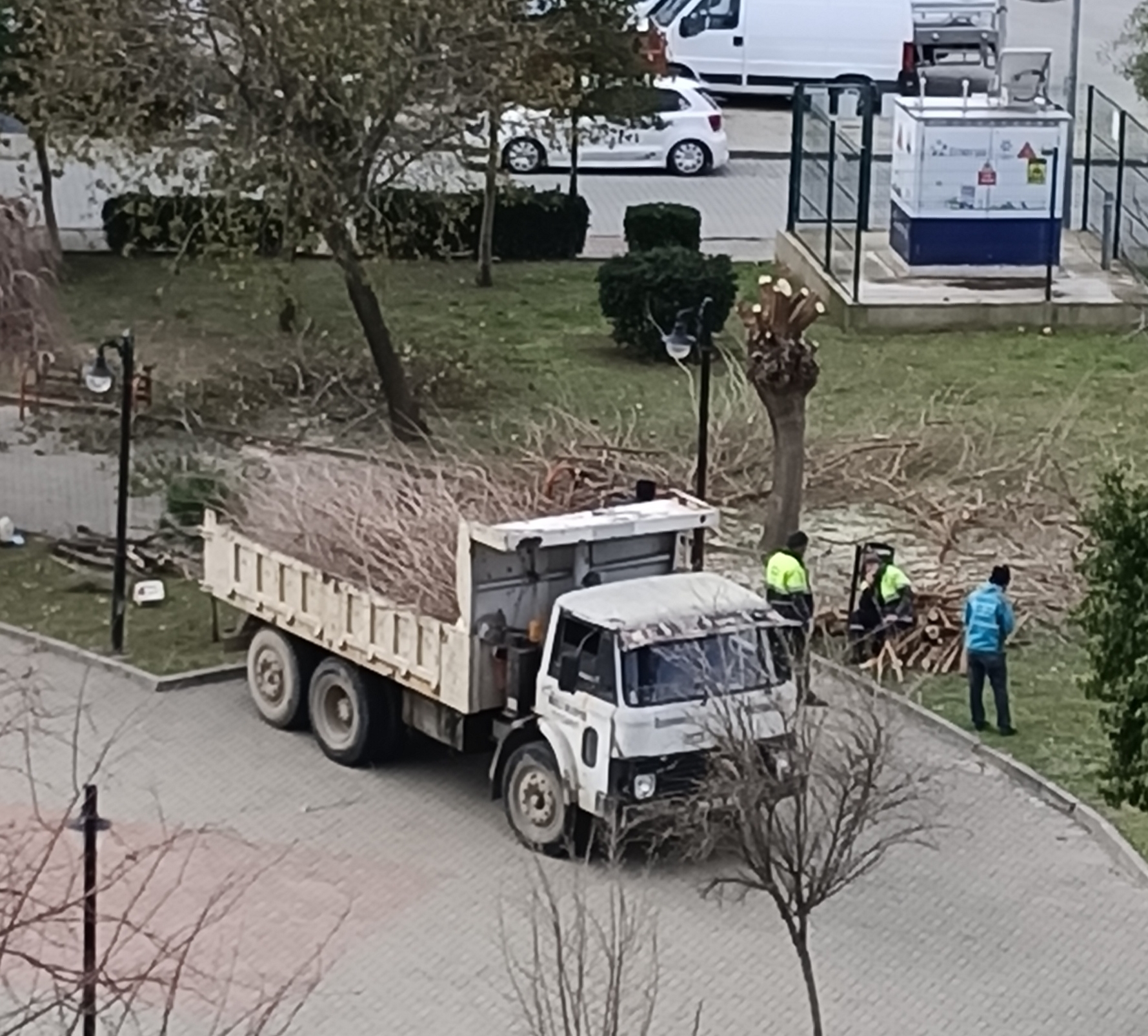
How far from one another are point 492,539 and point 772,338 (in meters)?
5.06

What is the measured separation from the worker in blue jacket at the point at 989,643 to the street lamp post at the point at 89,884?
27.0 feet

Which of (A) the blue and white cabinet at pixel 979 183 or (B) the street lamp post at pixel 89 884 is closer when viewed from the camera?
(B) the street lamp post at pixel 89 884

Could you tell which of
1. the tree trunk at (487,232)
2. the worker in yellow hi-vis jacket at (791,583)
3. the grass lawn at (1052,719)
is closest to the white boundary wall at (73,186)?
the tree trunk at (487,232)

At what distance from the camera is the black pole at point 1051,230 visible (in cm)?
3094

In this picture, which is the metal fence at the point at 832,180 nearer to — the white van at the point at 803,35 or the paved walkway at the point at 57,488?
the white van at the point at 803,35

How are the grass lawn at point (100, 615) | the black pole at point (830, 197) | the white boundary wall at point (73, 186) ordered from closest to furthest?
the grass lawn at point (100, 615)
the white boundary wall at point (73, 186)
the black pole at point (830, 197)

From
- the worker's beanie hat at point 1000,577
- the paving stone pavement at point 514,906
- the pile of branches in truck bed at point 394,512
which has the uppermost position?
the pile of branches in truck bed at point 394,512

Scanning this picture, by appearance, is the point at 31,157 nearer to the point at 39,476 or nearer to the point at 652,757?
the point at 39,476

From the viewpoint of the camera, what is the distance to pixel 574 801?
16.7 m

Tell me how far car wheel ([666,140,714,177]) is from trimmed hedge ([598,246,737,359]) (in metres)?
9.48

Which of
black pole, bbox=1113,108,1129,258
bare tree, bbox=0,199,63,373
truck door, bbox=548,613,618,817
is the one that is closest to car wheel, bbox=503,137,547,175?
black pole, bbox=1113,108,1129,258

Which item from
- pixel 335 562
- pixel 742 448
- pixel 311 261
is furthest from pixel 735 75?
pixel 335 562

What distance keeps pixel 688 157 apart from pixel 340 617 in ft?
70.1

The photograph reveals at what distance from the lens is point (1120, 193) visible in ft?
109
